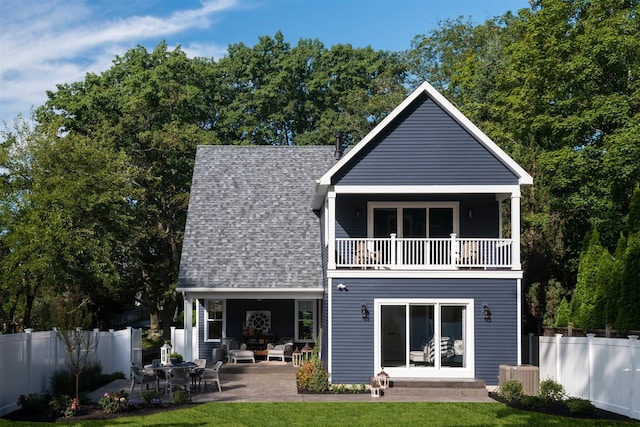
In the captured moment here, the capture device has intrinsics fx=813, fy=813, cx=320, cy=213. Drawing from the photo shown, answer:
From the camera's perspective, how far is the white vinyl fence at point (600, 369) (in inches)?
656

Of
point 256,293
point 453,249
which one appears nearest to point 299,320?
point 256,293

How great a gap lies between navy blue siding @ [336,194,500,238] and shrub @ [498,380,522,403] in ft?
20.9

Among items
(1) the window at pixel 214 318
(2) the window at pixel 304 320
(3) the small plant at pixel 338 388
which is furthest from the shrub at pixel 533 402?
(1) the window at pixel 214 318

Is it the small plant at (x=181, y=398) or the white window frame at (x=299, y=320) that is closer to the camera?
the small plant at (x=181, y=398)

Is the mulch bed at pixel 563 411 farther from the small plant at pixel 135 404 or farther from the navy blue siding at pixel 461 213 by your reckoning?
the small plant at pixel 135 404

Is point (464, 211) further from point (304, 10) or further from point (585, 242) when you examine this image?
point (304, 10)

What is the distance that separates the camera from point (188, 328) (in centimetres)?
2764

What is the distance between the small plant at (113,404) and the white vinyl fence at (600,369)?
35.0 ft

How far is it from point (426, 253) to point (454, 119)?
157 inches

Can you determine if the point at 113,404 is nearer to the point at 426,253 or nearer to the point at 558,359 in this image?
the point at 426,253

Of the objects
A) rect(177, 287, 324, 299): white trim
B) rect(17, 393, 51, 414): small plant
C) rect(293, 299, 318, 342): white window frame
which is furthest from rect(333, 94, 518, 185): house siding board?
rect(17, 393, 51, 414): small plant

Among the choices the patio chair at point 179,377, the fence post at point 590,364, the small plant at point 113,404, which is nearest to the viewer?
the small plant at point 113,404

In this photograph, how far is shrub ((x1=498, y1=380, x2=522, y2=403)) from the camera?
19.6 m

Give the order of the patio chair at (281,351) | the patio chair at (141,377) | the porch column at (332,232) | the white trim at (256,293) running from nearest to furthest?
the patio chair at (141,377) → the porch column at (332,232) → the white trim at (256,293) → the patio chair at (281,351)
